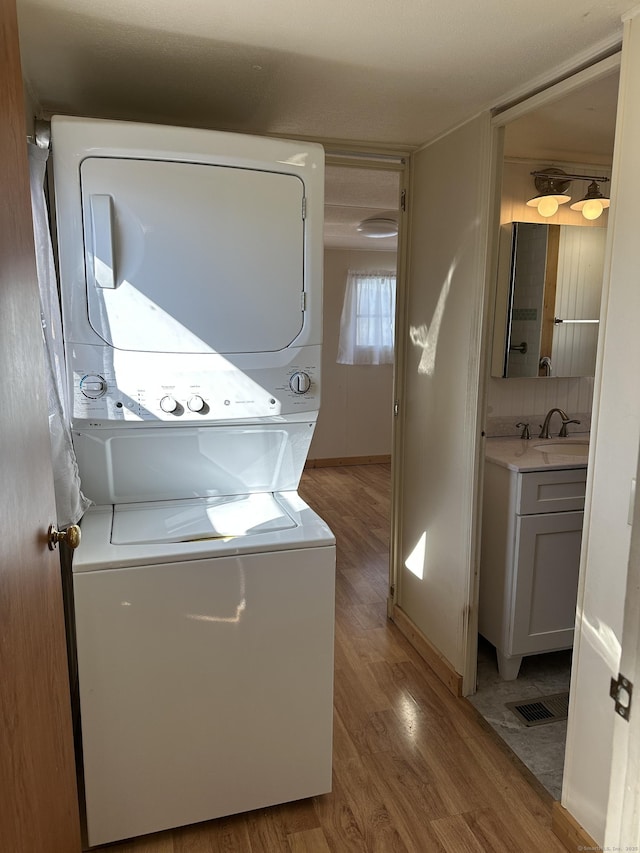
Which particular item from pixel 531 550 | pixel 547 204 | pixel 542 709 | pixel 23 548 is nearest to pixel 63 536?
pixel 23 548

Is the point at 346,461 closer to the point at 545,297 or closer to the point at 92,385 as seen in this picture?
the point at 545,297

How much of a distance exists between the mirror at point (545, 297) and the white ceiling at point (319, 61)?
484mm

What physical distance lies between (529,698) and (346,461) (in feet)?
12.8

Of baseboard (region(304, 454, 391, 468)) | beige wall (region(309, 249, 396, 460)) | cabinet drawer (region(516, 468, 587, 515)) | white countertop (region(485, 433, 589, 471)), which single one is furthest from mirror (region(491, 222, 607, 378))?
baseboard (region(304, 454, 391, 468))

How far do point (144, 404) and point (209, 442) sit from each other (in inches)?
9.8

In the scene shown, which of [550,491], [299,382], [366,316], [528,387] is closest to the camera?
[299,382]

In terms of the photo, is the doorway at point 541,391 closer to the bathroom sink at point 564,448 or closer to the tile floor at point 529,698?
the tile floor at point 529,698

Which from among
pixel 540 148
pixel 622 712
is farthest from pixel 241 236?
pixel 540 148

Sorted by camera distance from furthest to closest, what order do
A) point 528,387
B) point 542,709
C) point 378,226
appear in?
1. point 378,226
2. point 528,387
3. point 542,709

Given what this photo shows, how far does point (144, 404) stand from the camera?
1671mm

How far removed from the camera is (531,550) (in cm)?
235

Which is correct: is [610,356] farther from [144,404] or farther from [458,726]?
[458,726]

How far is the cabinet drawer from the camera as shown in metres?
2.30

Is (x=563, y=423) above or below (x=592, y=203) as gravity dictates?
below
